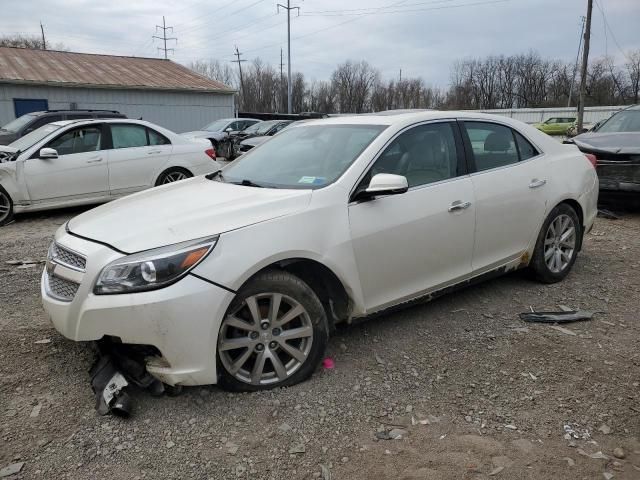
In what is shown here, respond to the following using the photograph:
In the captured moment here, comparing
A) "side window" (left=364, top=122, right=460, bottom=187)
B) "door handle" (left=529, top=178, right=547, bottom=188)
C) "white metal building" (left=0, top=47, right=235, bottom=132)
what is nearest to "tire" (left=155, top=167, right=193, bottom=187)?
"side window" (left=364, top=122, right=460, bottom=187)

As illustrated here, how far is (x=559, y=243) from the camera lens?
4.93 meters

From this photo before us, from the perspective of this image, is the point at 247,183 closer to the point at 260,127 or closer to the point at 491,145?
the point at 491,145

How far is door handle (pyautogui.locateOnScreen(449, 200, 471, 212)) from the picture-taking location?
3.82 m

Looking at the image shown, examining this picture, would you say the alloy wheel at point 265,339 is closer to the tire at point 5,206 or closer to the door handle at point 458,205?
the door handle at point 458,205

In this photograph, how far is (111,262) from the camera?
2.76m

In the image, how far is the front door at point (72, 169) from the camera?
7.82 m

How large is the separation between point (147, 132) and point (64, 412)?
675 cm

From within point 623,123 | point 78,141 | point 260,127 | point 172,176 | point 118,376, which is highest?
point 623,123

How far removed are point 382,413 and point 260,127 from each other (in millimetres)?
17797

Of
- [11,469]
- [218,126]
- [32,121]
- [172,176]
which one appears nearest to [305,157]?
[11,469]

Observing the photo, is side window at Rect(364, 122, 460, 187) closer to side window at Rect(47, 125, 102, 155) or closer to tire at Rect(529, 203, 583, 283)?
tire at Rect(529, 203, 583, 283)

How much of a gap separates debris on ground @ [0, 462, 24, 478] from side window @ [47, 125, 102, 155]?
6.53 metres

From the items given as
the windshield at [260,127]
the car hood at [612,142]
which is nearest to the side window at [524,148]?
the car hood at [612,142]

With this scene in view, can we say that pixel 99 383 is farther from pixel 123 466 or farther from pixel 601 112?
pixel 601 112
